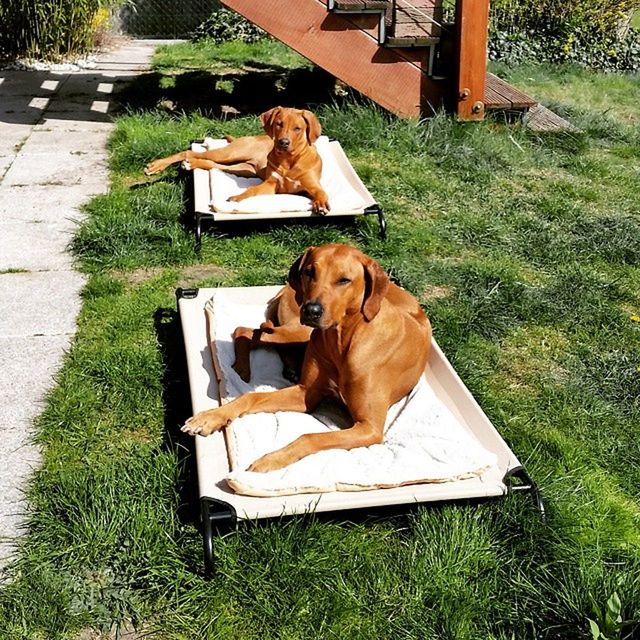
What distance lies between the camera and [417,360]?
3455 millimetres

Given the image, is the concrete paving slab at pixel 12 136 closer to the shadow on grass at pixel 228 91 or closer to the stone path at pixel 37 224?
the stone path at pixel 37 224

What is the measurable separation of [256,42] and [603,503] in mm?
A: 10919

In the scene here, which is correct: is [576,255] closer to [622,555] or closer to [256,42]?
[622,555]

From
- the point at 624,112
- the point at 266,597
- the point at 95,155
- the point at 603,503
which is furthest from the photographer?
the point at 624,112

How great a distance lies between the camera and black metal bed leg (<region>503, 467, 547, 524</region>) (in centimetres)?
295

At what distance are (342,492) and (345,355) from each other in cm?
56

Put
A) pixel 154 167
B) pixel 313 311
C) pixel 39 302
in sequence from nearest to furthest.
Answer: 1. pixel 313 311
2. pixel 39 302
3. pixel 154 167

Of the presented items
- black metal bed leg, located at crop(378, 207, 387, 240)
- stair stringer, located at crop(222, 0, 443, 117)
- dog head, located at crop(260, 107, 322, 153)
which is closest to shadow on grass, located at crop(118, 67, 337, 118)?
stair stringer, located at crop(222, 0, 443, 117)

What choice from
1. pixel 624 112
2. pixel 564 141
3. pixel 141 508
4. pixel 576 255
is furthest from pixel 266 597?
pixel 624 112

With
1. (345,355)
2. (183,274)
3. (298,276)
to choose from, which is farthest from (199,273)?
(345,355)

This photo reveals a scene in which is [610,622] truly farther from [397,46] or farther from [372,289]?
[397,46]

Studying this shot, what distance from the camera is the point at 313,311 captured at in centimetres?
294

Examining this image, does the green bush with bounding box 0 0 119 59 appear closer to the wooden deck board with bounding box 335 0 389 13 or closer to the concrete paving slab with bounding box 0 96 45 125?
the concrete paving slab with bounding box 0 96 45 125

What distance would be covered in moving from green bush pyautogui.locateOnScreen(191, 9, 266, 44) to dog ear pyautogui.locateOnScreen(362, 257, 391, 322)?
35.0ft
